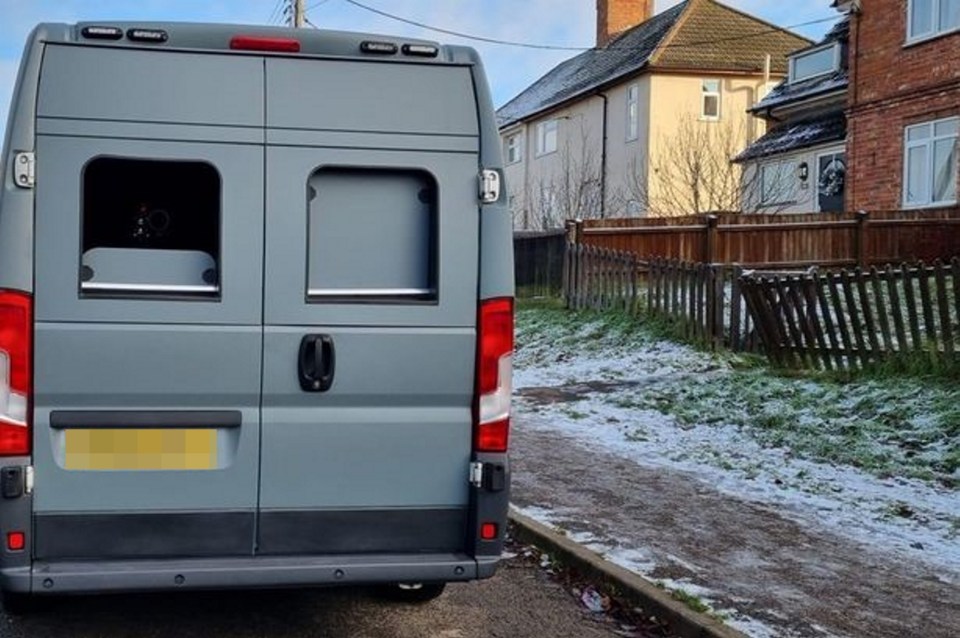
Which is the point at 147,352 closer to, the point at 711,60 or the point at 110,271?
the point at 110,271

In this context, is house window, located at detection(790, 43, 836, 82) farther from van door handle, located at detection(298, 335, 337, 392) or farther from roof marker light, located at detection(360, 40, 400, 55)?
van door handle, located at detection(298, 335, 337, 392)

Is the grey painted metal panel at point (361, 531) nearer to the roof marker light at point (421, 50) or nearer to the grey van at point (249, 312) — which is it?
the grey van at point (249, 312)

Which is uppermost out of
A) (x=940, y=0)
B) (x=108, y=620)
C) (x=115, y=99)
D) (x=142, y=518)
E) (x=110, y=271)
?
(x=940, y=0)

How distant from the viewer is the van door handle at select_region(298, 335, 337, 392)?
4.30m

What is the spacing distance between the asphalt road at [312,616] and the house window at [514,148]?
137ft

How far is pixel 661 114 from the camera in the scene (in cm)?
3534

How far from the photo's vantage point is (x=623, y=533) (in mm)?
6539

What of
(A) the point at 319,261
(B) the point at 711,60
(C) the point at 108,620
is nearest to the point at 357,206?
(A) the point at 319,261

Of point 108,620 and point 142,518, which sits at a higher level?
point 142,518

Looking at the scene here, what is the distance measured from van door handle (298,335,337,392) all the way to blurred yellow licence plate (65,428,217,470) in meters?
0.40

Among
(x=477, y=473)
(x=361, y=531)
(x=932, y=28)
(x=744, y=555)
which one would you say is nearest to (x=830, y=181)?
(x=932, y=28)

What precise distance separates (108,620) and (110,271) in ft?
5.92

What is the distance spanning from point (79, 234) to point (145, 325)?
40 centimetres

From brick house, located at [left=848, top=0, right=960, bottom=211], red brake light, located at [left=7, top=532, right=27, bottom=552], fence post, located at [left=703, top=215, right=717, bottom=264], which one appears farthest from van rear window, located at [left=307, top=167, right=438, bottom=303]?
brick house, located at [left=848, top=0, right=960, bottom=211]
